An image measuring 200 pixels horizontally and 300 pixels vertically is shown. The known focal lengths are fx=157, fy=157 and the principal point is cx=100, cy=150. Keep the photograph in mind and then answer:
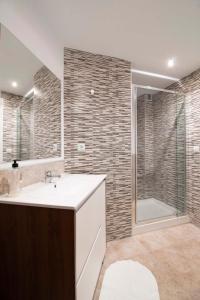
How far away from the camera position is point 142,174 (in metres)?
2.85

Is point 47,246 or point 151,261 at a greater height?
point 47,246

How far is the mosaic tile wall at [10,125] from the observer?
1005 millimetres

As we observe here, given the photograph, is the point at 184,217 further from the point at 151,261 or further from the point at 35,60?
the point at 35,60

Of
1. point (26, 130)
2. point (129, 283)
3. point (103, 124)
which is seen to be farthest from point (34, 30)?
point (129, 283)

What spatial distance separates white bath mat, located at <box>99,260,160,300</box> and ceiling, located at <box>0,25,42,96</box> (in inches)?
66.1

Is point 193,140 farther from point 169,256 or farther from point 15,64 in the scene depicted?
point 15,64

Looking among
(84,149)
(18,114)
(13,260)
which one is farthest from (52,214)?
(84,149)

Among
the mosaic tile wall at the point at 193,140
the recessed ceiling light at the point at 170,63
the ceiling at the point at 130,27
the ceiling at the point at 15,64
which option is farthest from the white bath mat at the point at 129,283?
the recessed ceiling light at the point at 170,63

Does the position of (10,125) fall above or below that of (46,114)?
below

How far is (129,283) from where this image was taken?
1315mm

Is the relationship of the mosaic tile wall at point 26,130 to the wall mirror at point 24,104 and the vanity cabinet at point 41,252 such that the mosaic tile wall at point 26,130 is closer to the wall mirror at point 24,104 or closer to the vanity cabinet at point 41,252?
the wall mirror at point 24,104

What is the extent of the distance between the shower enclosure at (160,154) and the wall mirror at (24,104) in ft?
4.61

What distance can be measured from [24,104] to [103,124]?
0.99 metres

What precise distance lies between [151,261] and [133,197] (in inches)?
31.5
